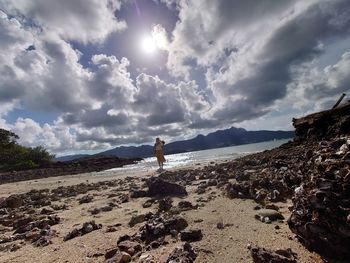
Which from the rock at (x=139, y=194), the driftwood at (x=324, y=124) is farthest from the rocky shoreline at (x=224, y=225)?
the driftwood at (x=324, y=124)

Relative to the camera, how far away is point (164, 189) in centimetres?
1020

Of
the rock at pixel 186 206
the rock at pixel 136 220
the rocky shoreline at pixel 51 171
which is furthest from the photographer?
the rocky shoreline at pixel 51 171

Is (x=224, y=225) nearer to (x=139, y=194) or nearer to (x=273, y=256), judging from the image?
(x=273, y=256)

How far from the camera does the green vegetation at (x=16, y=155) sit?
51.8 meters

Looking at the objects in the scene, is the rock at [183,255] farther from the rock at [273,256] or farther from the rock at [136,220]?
the rock at [136,220]

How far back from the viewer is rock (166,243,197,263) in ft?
13.1

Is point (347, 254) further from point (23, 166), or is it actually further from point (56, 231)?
point (23, 166)

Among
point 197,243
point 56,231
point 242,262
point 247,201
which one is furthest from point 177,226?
point 56,231

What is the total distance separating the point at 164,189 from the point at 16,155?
5607 cm

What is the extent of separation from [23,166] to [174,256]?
56518 mm

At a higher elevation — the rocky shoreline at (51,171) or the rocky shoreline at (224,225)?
the rocky shoreline at (51,171)

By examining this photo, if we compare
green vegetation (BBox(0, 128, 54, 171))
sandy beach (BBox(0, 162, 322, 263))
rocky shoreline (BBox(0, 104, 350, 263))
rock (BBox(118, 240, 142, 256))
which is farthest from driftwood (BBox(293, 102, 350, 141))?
green vegetation (BBox(0, 128, 54, 171))

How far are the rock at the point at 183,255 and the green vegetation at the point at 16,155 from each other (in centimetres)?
5501

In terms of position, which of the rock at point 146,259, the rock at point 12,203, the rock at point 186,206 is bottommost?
the rock at point 146,259
